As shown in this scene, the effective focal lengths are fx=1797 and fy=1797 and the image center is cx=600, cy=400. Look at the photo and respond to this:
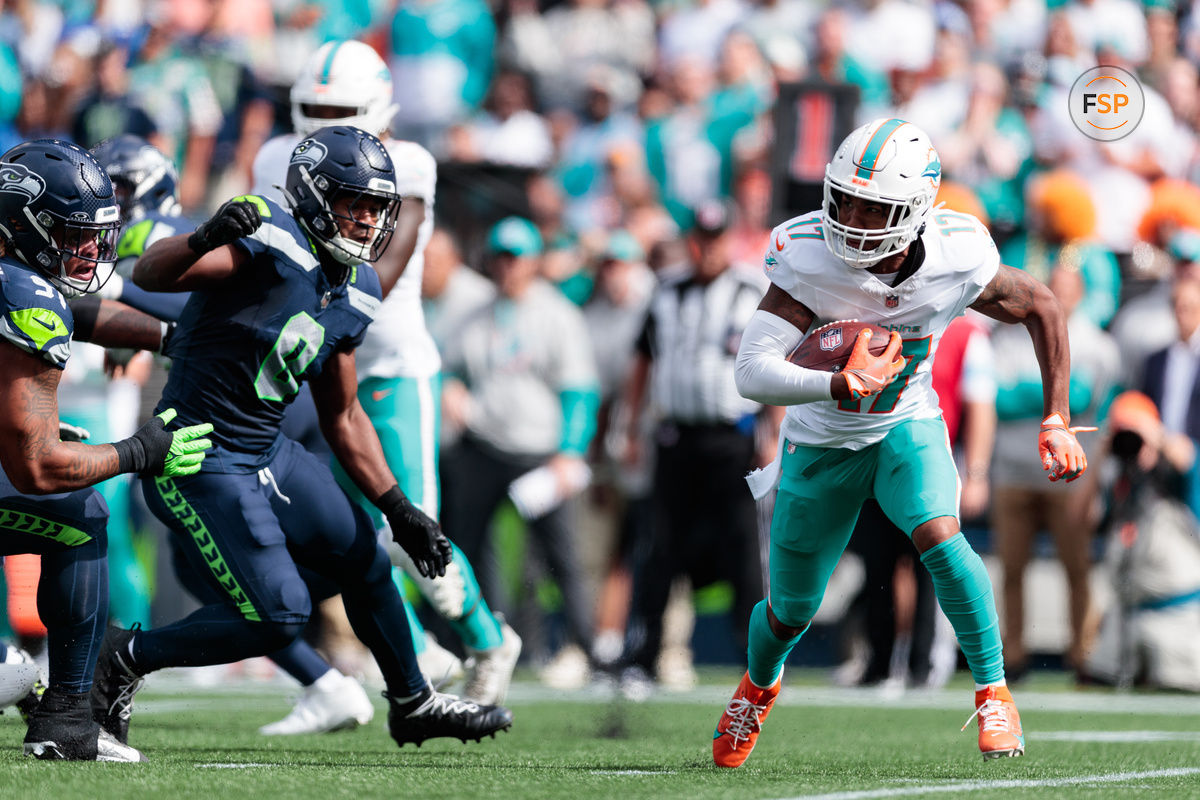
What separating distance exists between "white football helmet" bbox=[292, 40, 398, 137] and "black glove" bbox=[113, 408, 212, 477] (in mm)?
1708

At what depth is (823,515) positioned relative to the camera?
514 centimetres

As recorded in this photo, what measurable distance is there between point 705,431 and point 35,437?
452cm

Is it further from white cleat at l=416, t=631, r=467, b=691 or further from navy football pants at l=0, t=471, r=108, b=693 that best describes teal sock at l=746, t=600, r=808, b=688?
navy football pants at l=0, t=471, r=108, b=693

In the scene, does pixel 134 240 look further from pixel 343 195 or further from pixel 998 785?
pixel 998 785

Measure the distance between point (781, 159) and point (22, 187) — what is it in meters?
5.05

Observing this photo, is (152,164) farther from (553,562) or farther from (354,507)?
(553,562)

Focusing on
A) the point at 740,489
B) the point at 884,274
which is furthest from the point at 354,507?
the point at 740,489

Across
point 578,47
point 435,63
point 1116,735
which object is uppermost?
point 578,47

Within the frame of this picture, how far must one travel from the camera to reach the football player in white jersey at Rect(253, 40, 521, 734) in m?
6.00

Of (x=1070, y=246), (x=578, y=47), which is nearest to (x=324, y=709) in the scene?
(x=1070, y=246)

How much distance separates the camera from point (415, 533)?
5.23 meters

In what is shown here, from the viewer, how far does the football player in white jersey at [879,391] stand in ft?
16.0

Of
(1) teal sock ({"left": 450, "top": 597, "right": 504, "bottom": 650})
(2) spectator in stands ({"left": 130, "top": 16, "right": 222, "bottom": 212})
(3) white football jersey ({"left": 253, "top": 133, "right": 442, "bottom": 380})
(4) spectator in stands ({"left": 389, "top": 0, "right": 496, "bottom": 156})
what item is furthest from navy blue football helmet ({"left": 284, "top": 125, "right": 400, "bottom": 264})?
(4) spectator in stands ({"left": 389, "top": 0, "right": 496, "bottom": 156})

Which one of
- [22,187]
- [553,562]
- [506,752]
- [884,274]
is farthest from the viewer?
[553,562]
